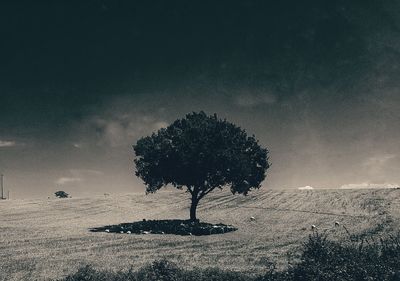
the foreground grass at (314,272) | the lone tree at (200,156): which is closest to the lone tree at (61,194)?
the lone tree at (200,156)

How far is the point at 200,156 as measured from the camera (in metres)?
60.1

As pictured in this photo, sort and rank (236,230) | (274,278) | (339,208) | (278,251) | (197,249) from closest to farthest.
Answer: (274,278) < (278,251) < (197,249) < (236,230) < (339,208)

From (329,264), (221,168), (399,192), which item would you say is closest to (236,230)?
(221,168)

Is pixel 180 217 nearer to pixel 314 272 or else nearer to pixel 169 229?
pixel 169 229

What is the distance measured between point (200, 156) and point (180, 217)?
17.1 meters

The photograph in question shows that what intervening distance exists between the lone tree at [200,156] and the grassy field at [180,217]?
291 inches

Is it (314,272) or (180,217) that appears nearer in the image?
(314,272)

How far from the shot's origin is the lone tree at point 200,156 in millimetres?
60344

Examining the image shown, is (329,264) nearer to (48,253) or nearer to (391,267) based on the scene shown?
(391,267)

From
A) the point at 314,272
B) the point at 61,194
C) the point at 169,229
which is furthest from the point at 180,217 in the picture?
the point at 61,194

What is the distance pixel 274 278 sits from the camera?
21.5 metres

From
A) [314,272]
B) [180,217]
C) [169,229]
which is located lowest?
[314,272]

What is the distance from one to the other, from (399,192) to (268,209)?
26.3m

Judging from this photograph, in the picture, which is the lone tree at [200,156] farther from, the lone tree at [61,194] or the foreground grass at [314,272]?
the lone tree at [61,194]
